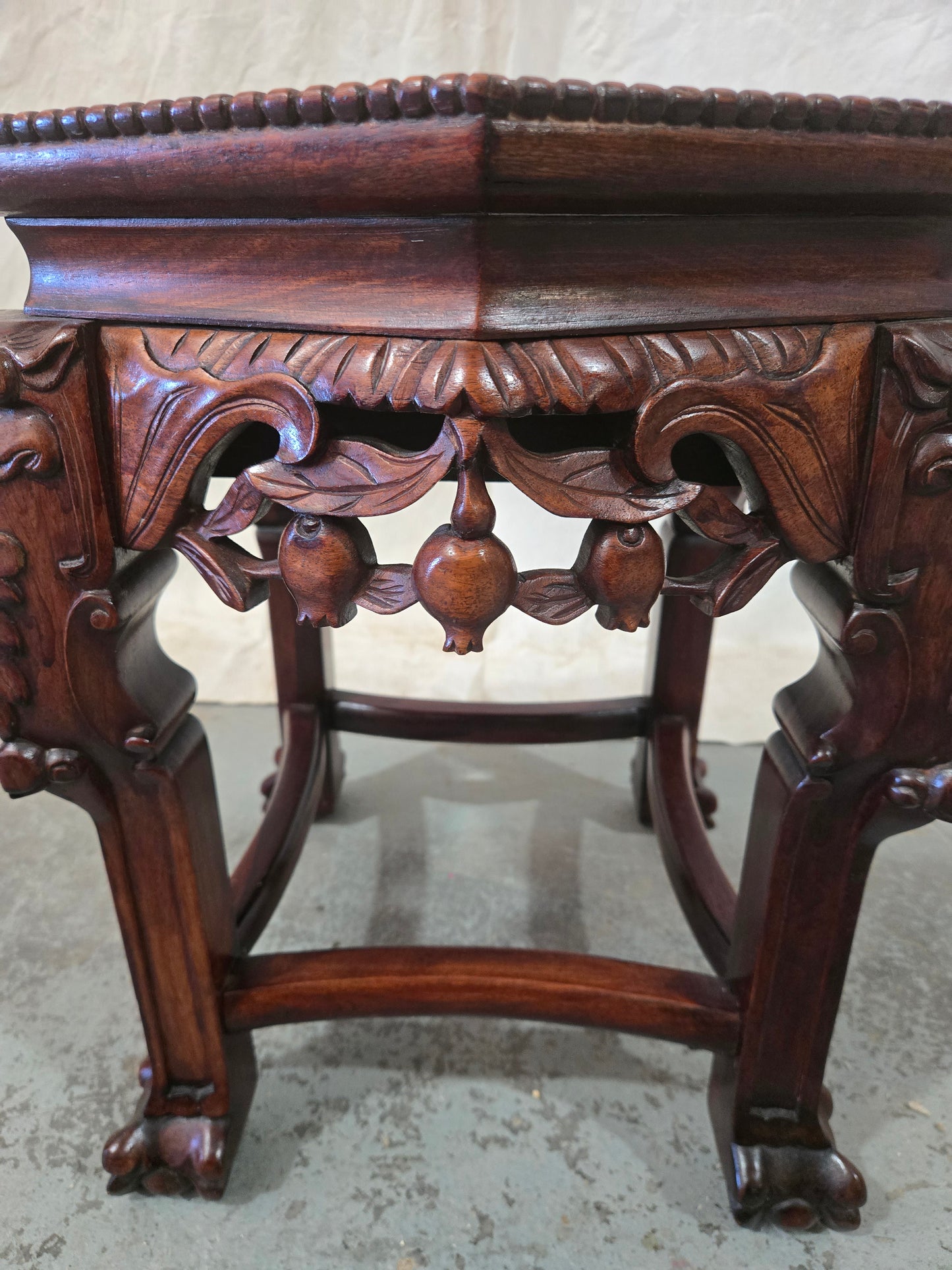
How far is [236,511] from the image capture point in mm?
529

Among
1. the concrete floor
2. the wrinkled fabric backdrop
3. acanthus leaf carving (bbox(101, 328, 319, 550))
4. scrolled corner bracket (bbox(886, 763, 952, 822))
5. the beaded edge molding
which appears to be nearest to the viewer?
the beaded edge molding

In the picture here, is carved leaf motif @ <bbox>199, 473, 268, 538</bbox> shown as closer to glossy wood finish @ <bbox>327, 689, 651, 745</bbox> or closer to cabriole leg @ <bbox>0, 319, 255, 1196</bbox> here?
cabriole leg @ <bbox>0, 319, 255, 1196</bbox>

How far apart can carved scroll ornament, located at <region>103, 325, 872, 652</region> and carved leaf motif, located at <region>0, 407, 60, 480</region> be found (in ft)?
0.11

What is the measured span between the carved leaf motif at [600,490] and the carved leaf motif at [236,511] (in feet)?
0.49

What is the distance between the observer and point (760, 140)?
43 cm

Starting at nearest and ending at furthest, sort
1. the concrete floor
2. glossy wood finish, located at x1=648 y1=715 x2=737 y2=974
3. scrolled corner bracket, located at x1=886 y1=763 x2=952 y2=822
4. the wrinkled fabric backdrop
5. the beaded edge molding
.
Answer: the beaded edge molding → scrolled corner bracket, located at x1=886 y1=763 x2=952 y2=822 → the concrete floor → glossy wood finish, located at x1=648 y1=715 x2=737 y2=974 → the wrinkled fabric backdrop

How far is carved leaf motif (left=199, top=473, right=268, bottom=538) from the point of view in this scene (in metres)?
0.52

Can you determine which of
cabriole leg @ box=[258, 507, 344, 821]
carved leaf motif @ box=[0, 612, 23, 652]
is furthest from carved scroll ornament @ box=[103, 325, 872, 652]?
cabriole leg @ box=[258, 507, 344, 821]

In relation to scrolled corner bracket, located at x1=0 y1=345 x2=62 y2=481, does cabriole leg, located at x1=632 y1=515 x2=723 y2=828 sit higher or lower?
lower

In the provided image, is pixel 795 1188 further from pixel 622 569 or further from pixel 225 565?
pixel 225 565

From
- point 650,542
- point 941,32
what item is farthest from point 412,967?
point 941,32

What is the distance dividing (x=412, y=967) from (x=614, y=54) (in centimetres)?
129

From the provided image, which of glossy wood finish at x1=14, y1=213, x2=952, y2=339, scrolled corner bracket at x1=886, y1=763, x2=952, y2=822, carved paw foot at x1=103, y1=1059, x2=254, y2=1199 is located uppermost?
glossy wood finish at x1=14, y1=213, x2=952, y2=339

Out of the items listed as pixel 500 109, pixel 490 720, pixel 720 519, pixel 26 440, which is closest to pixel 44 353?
pixel 26 440
